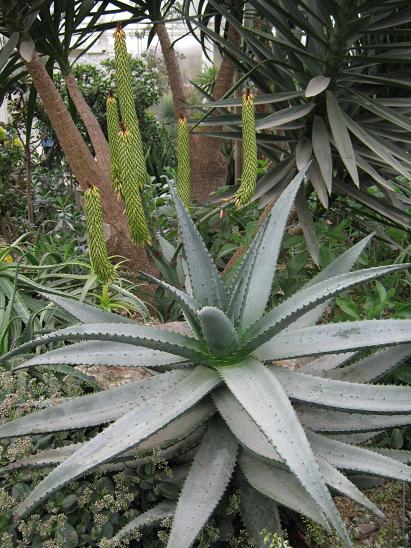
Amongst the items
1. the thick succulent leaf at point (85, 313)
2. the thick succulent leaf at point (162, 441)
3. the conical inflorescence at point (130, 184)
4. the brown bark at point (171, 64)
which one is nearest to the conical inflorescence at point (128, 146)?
the conical inflorescence at point (130, 184)

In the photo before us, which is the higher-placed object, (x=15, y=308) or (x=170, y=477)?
(x=15, y=308)

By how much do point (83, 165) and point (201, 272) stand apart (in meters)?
1.18

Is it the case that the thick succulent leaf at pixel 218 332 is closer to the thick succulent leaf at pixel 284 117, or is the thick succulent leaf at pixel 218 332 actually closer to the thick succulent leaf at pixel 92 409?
the thick succulent leaf at pixel 92 409

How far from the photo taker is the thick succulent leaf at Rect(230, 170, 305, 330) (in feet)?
5.71

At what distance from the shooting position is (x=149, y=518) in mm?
1555

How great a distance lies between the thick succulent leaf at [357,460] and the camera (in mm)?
1493

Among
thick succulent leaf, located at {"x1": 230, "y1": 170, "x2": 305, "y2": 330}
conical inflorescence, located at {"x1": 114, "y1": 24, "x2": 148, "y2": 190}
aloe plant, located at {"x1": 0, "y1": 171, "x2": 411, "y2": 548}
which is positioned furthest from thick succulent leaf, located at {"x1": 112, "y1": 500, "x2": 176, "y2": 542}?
conical inflorescence, located at {"x1": 114, "y1": 24, "x2": 148, "y2": 190}

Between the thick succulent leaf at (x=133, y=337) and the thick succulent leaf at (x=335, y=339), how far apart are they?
19 cm

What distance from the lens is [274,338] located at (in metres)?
1.69

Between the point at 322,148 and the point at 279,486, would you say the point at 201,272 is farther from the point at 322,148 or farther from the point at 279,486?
the point at 322,148

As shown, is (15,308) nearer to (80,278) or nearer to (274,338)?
(80,278)

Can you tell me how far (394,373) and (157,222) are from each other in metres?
1.29

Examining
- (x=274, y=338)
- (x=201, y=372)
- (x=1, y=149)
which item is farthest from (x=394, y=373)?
(x=1, y=149)

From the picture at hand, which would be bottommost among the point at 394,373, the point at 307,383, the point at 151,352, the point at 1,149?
the point at 394,373
